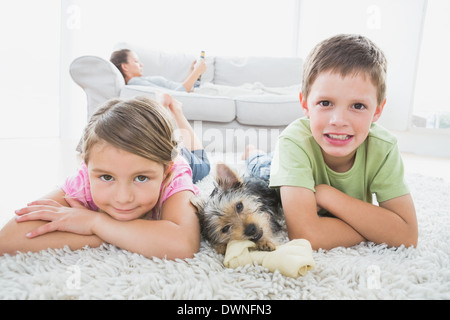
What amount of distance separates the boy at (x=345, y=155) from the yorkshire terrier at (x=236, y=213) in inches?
5.0

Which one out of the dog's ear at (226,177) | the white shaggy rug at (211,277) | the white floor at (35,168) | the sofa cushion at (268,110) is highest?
the sofa cushion at (268,110)

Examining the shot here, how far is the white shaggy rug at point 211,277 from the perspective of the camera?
902mm

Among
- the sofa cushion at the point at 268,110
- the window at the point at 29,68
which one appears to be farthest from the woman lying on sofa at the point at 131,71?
the window at the point at 29,68

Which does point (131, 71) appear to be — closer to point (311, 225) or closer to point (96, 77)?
point (96, 77)

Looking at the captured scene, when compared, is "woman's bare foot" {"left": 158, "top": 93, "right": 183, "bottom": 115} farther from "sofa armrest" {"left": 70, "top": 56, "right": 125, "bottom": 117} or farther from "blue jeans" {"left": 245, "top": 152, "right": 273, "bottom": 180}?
"sofa armrest" {"left": 70, "top": 56, "right": 125, "bottom": 117}

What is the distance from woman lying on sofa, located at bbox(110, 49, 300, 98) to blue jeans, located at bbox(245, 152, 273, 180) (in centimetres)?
217

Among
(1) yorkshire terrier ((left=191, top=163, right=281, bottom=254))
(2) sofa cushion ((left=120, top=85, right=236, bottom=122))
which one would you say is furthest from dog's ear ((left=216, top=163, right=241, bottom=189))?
(2) sofa cushion ((left=120, top=85, right=236, bottom=122))

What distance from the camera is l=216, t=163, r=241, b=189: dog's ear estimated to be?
4.70 ft

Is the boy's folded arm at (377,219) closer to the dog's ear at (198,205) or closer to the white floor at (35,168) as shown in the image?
the dog's ear at (198,205)

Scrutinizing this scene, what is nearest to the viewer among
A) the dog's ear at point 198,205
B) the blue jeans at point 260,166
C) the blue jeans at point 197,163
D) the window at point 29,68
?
the dog's ear at point 198,205

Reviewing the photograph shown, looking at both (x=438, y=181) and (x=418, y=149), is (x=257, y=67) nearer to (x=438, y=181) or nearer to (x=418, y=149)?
(x=418, y=149)

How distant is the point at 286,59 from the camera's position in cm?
520

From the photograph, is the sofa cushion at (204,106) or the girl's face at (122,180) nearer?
the girl's face at (122,180)

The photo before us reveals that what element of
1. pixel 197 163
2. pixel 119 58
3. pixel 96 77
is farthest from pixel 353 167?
pixel 119 58
